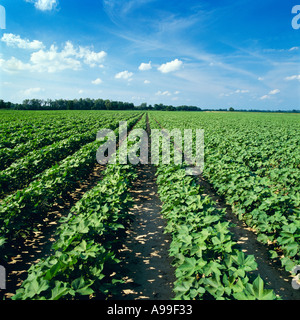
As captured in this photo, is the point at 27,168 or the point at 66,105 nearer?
the point at 27,168

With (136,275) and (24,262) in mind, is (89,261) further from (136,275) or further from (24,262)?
(24,262)

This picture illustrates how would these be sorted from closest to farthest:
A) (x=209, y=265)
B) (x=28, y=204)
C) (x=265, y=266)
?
1. (x=209, y=265)
2. (x=265, y=266)
3. (x=28, y=204)

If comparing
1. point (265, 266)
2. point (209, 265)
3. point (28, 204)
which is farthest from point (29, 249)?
point (265, 266)

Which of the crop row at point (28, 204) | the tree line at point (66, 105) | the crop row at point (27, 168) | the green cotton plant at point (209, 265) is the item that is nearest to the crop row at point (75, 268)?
the green cotton plant at point (209, 265)

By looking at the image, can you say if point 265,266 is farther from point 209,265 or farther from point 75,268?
point 75,268

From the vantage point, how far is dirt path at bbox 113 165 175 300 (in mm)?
3000

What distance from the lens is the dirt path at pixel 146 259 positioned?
3000 mm

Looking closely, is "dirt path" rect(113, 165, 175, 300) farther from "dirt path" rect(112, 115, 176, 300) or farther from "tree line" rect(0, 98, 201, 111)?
"tree line" rect(0, 98, 201, 111)

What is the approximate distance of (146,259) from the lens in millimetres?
3697

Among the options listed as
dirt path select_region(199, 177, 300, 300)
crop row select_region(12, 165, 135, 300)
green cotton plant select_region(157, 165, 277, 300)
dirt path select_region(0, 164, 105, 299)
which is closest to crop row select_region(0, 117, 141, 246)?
dirt path select_region(0, 164, 105, 299)

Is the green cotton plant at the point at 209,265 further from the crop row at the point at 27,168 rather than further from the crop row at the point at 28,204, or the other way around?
the crop row at the point at 27,168
